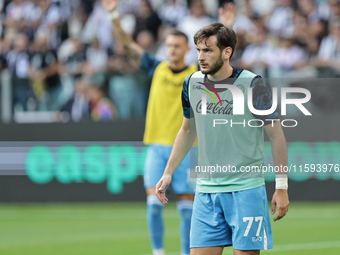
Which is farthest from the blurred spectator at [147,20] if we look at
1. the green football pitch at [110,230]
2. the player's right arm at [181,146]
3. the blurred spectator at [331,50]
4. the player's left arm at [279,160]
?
the player's left arm at [279,160]

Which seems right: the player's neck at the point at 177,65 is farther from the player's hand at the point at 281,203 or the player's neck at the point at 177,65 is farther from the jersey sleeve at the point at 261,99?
the player's hand at the point at 281,203

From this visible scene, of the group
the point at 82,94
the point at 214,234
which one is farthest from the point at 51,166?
the point at 214,234

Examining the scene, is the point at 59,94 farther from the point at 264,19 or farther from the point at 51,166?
the point at 264,19

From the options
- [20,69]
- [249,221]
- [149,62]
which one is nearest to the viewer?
[249,221]

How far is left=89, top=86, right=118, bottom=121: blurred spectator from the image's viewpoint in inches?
566

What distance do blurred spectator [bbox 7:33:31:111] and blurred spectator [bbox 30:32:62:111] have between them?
0.19 metres

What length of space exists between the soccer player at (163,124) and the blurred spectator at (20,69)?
20.1ft

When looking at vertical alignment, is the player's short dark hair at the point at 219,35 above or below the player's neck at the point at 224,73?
above

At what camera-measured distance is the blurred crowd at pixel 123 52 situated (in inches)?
559

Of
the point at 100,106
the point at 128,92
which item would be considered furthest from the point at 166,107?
the point at 100,106

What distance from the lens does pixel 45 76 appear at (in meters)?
14.9

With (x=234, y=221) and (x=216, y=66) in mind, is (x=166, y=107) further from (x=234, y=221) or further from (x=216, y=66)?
(x=234, y=221)

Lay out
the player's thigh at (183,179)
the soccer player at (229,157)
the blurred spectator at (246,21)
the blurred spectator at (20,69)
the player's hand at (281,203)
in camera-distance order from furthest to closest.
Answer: the blurred spectator at (246,21) → the blurred spectator at (20,69) → the player's thigh at (183,179) → the soccer player at (229,157) → the player's hand at (281,203)

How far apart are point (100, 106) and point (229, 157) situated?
9351mm
